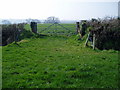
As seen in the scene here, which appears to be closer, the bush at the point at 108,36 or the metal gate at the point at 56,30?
the bush at the point at 108,36

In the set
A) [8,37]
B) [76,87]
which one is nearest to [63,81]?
[76,87]

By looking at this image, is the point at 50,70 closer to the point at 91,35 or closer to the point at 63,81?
the point at 63,81

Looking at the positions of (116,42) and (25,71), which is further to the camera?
(116,42)

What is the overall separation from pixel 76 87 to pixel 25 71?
3072 millimetres

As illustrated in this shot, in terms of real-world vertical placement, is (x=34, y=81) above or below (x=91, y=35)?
below

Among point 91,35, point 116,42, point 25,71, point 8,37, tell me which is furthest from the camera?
point 8,37

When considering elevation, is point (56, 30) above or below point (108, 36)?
above

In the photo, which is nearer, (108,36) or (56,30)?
(108,36)

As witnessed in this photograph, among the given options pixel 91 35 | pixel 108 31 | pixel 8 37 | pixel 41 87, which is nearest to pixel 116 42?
pixel 108 31

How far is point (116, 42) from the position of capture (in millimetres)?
15891

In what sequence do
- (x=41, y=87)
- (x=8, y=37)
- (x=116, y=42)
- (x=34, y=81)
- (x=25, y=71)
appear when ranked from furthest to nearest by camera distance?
(x=8, y=37) < (x=116, y=42) < (x=25, y=71) < (x=34, y=81) < (x=41, y=87)

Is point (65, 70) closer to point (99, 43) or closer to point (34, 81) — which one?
point (34, 81)

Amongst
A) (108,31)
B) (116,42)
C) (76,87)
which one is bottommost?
(76,87)

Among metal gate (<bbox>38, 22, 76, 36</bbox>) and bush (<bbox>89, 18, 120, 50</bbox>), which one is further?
metal gate (<bbox>38, 22, 76, 36</bbox>)
